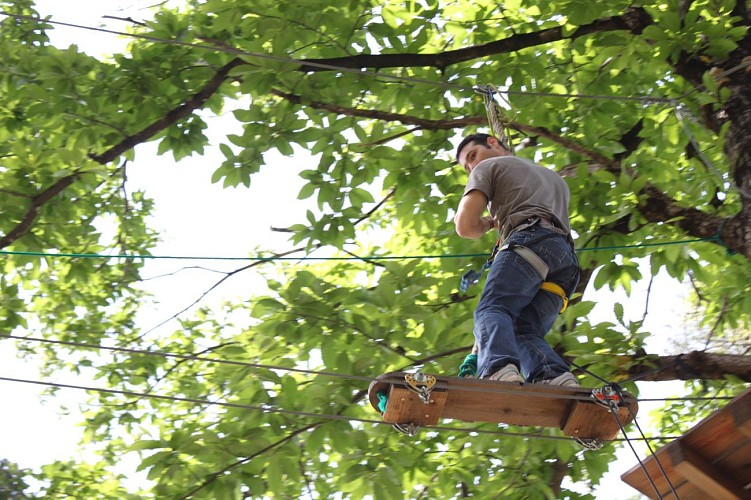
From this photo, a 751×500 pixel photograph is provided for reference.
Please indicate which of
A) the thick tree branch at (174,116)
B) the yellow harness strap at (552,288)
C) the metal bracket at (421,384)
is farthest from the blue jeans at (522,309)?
the thick tree branch at (174,116)

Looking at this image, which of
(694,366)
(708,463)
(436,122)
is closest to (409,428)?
(708,463)

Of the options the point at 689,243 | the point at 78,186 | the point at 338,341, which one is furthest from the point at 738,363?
the point at 78,186

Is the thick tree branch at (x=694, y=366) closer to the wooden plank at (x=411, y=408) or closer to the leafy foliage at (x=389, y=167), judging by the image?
the leafy foliage at (x=389, y=167)

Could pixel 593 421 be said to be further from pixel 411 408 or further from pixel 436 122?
pixel 436 122

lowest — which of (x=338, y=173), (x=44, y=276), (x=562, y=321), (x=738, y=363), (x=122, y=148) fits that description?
(x=738, y=363)

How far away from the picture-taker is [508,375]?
2.94 m

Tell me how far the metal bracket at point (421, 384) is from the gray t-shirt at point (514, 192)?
809 millimetres

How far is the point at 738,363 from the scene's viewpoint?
435 centimetres

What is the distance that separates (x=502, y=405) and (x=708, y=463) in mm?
866

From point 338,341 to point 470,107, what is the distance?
6.34ft

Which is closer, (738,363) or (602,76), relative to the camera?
(738,363)

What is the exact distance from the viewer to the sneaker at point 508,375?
9.56 feet

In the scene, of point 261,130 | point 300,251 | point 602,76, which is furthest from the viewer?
point 300,251

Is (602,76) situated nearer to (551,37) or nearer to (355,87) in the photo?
(551,37)
